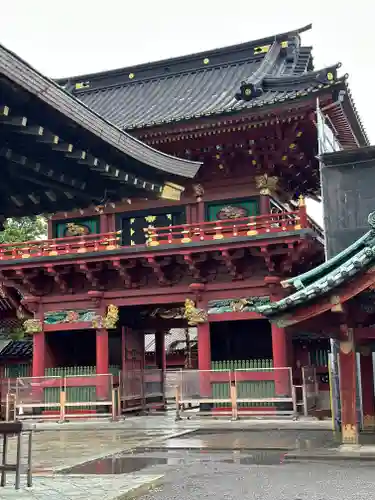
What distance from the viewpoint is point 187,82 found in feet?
90.5

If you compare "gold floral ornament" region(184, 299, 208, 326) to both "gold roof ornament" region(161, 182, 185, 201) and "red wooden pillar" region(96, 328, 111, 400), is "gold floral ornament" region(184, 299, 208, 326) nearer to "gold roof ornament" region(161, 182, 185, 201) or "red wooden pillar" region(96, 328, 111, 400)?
"red wooden pillar" region(96, 328, 111, 400)

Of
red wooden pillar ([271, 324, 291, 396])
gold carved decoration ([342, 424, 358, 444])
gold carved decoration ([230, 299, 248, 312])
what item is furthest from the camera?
gold carved decoration ([230, 299, 248, 312])

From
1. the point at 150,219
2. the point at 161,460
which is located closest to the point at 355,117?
the point at 150,219

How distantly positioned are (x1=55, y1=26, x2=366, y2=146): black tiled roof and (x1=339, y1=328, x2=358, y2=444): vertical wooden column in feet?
38.7

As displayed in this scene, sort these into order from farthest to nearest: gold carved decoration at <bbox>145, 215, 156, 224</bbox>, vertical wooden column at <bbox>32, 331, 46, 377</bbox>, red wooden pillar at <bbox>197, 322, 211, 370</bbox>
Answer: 1. gold carved decoration at <bbox>145, 215, 156, 224</bbox>
2. vertical wooden column at <bbox>32, 331, 46, 377</bbox>
3. red wooden pillar at <bbox>197, 322, 211, 370</bbox>

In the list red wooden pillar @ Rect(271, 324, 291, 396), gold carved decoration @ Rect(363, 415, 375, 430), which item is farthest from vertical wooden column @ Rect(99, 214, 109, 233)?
gold carved decoration @ Rect(363, 415, 375, 430)

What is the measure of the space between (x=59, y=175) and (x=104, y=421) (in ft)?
48.8

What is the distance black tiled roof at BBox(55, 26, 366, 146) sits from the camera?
79.5 ft

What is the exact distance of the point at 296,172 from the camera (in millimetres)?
23141

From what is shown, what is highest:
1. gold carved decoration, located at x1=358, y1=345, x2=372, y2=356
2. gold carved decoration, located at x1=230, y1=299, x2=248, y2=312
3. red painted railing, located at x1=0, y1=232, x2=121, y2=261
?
red painted railing, located at x1=0, y1=232, x2=121, y2=261

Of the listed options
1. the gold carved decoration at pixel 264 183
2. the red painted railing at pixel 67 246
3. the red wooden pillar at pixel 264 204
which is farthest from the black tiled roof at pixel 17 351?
the gold carved decoration at pixel 264 183

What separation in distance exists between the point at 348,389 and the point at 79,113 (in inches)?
317

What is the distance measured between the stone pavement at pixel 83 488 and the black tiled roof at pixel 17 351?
1754 cm

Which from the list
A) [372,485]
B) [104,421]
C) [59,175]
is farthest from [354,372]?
[104,421]
